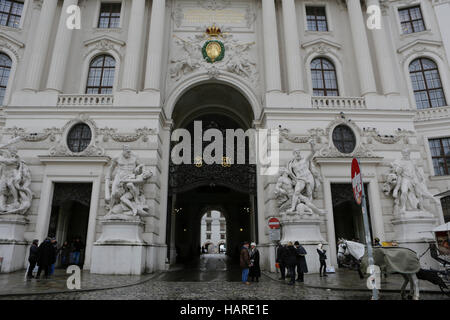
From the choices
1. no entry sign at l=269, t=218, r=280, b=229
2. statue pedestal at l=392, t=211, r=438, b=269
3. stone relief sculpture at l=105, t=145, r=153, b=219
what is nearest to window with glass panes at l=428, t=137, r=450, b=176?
statue pedestal at l=392, t=211, r=438, b=269

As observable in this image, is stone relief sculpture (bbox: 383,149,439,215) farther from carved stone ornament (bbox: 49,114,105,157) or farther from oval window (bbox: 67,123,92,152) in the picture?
oval window (bbox: 67,123,92,152)

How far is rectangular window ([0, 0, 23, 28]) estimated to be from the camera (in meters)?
20.7

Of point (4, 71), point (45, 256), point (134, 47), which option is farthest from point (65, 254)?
point (134, 47)

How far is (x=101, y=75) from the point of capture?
786 inches

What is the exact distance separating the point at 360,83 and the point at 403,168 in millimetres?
6607

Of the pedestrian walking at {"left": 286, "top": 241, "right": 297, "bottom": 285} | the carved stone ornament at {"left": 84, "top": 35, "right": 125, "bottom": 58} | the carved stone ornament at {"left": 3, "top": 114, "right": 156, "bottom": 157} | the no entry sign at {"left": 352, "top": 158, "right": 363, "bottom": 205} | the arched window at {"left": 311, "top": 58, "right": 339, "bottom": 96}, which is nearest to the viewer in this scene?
the no entry sign at {"left": 352, "top": 158, "right": 363, "bottom": 205}

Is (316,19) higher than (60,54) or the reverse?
higher

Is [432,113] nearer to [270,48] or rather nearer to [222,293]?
[270,48]

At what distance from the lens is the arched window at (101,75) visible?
19531mm

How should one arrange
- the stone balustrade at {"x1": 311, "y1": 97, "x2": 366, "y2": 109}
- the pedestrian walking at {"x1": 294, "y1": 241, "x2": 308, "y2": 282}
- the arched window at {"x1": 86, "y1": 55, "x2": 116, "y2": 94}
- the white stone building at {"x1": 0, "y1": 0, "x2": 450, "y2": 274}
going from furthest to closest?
1. the arched window at {"x1": 86, "y1": 55, "x2": 116, "y2": 94}
2. the stone balustrade at {"x1": 311, "y1": 97, "x2": 366, "y2": 109}
3. the white stone building at {"x1": 0, "y1": 0, "x2": 450, "y2": 274}
4. the pedestrian walking at {"x1": 294, "y1": 241, "x2": 308, "y2": 282}

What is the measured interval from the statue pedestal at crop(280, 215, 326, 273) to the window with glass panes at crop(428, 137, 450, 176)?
10.1 meters

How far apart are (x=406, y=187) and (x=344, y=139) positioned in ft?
13.6

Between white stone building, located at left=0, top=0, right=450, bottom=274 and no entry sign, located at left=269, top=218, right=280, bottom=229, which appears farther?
white stone building, located at left=0, top=0, right=450, bottom=274

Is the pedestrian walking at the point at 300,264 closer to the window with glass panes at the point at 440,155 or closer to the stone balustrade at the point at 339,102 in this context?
the stone balustrade at the point at 339,102
